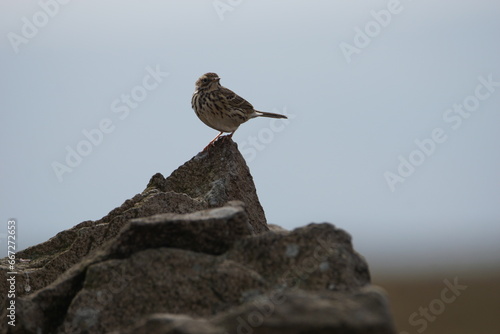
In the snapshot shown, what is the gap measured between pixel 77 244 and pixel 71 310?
90.1 inches

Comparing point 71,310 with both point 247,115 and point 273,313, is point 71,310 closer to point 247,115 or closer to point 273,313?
point 273,313

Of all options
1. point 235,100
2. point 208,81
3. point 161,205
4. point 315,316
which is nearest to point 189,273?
point 315,316

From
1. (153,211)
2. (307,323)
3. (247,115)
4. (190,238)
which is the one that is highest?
(247,115)

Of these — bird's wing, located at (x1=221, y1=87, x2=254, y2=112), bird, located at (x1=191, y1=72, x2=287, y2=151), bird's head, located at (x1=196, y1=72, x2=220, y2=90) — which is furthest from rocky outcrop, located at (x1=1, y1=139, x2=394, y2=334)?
bird's head, located at (x1=196, y1=72, x2=220, y2=90)

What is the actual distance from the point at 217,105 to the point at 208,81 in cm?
73

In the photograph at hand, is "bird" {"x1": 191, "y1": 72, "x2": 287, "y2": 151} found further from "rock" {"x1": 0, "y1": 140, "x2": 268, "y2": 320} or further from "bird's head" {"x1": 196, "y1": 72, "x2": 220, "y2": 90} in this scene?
"rock" {"x1": 0, "y1": 140, "x2": 268, "y2": 320}

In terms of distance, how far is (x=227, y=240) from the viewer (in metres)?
7.15

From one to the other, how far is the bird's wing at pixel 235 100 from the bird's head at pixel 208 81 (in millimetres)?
197

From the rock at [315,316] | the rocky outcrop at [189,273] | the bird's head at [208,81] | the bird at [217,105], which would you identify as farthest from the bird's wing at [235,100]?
the rock at [315,316]

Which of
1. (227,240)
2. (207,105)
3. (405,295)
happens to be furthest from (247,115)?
(405,295)

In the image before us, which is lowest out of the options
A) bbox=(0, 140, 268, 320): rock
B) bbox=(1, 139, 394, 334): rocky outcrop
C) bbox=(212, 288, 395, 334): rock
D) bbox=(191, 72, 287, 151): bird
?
bbox=(212, 288, 395, 334): rock

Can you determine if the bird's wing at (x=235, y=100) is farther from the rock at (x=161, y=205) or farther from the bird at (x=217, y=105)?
the rock at (x=161, y=205)

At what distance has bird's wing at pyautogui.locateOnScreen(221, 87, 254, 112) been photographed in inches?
561

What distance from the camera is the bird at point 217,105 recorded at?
13.9m
